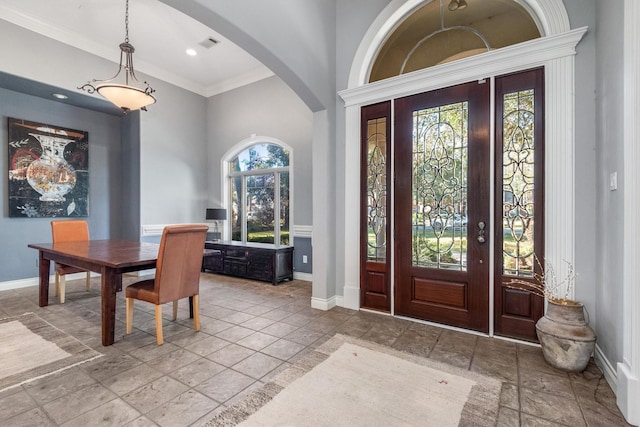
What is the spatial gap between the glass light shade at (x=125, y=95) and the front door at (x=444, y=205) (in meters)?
2.92

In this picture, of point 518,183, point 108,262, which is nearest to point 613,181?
point 518,183

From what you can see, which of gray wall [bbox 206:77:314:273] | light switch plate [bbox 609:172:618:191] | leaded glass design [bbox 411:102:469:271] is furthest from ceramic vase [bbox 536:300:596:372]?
gray wall [bbox 206:77:314:273]

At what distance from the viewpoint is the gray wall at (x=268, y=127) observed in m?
5.05

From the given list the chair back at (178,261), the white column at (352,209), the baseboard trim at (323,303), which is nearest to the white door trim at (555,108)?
the white column at (352,209)

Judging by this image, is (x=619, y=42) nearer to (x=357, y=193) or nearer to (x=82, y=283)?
(x=357, y=193)

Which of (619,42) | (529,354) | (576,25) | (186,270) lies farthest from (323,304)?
(576,25)

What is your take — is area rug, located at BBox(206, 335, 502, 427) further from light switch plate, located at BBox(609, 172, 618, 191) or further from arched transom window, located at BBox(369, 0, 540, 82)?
arched transom window, located at BBox(369, 0, 540, 82)

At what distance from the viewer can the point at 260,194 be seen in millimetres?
5824

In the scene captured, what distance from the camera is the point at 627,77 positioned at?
171cm

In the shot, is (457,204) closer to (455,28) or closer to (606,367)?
(606,367)

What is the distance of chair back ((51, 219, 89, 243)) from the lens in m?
3.79

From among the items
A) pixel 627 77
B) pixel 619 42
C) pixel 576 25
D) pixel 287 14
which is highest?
pixel 287 14

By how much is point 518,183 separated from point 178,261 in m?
3.15

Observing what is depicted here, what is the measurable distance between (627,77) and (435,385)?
2225mm
